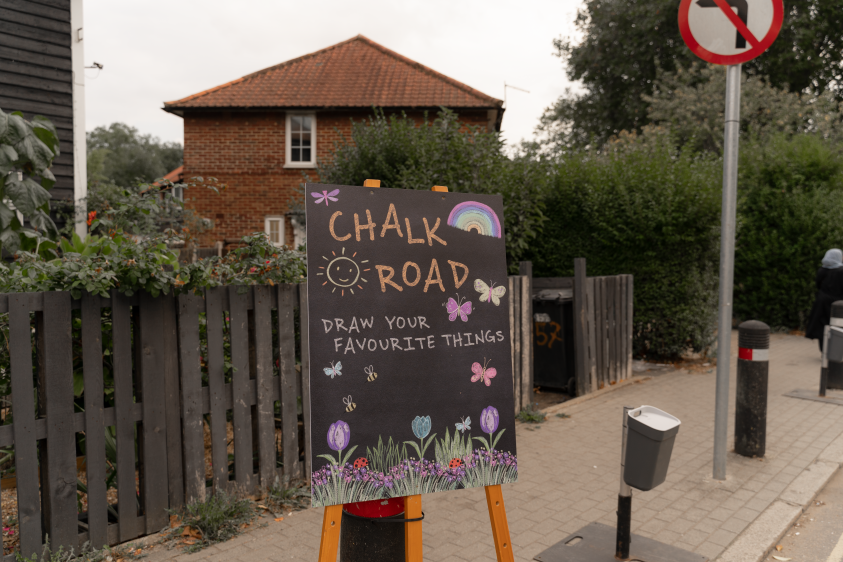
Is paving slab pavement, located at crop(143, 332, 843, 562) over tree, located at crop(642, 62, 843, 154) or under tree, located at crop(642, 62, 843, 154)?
under

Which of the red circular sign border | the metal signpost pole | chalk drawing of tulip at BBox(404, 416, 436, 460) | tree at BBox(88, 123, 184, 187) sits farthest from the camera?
tree at BBox(88, 123, 184, 187)

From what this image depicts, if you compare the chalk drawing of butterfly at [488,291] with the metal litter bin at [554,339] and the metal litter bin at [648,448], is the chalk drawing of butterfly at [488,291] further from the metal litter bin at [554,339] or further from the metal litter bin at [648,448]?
the metal litter bin at [554,339]

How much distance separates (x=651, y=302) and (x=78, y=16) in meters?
10.4

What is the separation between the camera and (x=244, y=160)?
A: 16.8 meters

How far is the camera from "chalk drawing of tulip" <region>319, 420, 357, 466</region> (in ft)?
8.02

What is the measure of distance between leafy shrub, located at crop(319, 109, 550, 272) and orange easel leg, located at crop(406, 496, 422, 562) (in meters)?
4.79

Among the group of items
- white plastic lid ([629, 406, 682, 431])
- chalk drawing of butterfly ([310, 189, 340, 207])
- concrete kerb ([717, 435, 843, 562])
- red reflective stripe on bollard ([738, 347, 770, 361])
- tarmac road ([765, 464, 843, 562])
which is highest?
chalk drawing of butterfly ([310, 189, 340, 207])

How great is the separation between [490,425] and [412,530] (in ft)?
1.93

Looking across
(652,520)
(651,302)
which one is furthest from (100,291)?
(651,302)

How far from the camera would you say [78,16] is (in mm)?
9945

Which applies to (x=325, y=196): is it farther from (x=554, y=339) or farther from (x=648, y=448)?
(x=554, y=339)

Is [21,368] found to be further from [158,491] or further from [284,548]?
[284,548]

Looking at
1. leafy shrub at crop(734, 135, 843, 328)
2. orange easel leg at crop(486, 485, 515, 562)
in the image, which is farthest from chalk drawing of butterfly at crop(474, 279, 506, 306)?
leafy shrub at crop(734, 135, 843, 328)

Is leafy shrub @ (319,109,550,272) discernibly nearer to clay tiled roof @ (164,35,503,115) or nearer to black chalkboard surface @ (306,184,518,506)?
black chalkboard surface @ (306,184,518,506)
